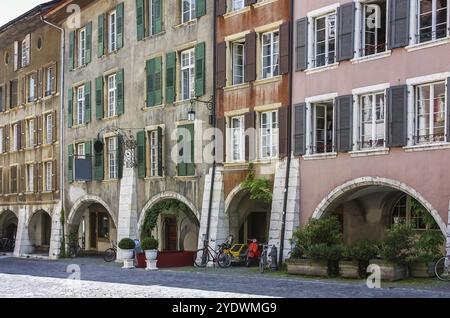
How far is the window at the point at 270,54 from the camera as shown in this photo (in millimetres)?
27422

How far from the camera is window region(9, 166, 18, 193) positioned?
4641 centimetres

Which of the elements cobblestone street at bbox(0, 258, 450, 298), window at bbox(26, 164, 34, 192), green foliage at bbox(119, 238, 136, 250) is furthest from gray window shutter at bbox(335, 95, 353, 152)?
window at bbox(26, 164, 34, 192)

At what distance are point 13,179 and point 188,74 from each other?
19.0 meters

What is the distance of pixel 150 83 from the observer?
33.3m

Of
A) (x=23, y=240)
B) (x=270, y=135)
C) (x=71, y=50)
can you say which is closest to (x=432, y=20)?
(x=270, y=135)

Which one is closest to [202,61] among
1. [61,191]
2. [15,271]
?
[15,271]

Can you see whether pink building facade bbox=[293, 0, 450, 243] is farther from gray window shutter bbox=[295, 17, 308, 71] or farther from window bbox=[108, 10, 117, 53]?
window bbox=[108, 10, 117, 53]

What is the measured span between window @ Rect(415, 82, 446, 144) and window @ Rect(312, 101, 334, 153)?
12.5 feet

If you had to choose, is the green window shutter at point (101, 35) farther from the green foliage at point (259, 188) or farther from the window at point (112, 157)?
the green foliage at point (259, 188)

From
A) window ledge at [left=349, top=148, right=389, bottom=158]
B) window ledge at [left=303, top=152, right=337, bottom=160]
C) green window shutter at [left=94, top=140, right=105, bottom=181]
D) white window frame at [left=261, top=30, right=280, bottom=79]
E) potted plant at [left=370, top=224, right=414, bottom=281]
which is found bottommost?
potted plant at [left=370, top=224, right=414, bottom=281]

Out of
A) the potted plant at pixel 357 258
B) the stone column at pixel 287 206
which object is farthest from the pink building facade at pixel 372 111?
the potted plant at pixel 357 258

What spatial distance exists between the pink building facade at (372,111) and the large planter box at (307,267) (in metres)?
2.01

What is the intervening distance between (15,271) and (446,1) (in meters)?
18.2

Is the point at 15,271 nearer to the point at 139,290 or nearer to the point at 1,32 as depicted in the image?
the point at 139,290
